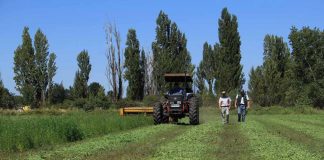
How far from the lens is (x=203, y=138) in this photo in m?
18.1

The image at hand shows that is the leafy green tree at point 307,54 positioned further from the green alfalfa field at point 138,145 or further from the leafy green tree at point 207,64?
the green alfalfa field at point 138,145

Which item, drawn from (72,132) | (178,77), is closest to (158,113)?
(178,77)

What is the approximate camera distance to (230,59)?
66062 millimetres

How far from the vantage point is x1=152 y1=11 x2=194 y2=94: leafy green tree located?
69.8 metres

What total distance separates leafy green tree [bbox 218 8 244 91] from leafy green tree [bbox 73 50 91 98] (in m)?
23.1

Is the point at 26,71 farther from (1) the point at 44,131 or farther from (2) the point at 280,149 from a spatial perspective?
(2) the point at 280,149

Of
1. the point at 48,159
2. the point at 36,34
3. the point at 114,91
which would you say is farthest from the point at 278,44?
the point at 48,159

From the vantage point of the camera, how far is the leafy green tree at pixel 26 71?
238 ft

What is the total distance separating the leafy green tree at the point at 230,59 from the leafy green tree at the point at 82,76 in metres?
23.1

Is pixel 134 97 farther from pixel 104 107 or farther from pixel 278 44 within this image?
pixel 278 44

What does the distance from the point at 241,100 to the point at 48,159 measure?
20.5 m

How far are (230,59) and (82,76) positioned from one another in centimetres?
2579

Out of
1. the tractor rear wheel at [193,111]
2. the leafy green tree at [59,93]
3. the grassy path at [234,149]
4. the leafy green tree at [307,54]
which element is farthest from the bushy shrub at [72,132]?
the leafy green tree at [59,93]

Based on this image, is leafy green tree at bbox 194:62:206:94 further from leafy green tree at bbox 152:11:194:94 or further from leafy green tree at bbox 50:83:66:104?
leafy green tree at bbox 50:83:66:104
